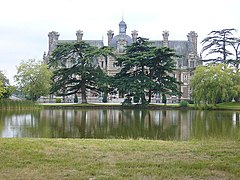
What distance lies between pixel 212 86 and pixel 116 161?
26.3 metres

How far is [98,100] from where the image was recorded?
4647cm

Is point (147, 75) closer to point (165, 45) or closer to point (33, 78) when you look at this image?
point (33, 78)

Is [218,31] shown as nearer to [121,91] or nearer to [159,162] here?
[121,91]

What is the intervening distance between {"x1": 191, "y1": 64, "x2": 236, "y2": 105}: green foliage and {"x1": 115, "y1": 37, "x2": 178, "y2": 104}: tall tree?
3.58 m

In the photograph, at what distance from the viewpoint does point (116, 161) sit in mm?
5414

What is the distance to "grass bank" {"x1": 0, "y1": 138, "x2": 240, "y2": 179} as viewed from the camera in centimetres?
457

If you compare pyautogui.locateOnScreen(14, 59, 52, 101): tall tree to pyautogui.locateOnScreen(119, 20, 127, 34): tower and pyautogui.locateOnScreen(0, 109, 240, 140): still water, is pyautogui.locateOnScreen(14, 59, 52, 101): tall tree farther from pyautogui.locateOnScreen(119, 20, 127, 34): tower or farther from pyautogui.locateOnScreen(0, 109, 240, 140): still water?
pyautogui.locateOnScreen(119, 20, 127, 34): tower

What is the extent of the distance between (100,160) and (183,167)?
1.34m

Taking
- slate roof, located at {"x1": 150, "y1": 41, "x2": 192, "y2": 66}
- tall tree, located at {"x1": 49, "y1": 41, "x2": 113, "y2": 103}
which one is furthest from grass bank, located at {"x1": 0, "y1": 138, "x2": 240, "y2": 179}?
slate roof, located at {"x1": 150, "y1": 41, "x2": 192, "y2": 66}

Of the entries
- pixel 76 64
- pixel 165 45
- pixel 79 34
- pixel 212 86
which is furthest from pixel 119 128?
pixel 79 34

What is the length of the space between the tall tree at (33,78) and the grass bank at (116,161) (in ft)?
93.0

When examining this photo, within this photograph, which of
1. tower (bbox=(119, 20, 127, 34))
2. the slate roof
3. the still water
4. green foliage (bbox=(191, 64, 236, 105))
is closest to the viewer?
the still water

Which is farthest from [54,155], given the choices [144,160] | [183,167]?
[183,167]

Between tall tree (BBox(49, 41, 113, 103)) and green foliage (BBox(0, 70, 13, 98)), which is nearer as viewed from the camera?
green foliage (BBox(0, 70, 13, 98))
